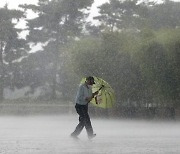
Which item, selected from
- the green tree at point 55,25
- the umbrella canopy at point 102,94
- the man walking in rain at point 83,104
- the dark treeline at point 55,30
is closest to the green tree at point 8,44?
the dark treeline at point 55,30

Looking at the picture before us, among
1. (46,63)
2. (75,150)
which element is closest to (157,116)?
(75,150)

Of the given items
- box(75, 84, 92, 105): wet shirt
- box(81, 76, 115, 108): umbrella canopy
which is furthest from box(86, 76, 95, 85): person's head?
box(81, 76, 115, 108): umbrella canopy

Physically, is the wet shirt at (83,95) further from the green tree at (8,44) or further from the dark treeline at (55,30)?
the green tree at (8,44)

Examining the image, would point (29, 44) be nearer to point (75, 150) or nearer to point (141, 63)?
point (141, 63)

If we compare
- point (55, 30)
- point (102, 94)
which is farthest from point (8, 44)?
point (102, 94)

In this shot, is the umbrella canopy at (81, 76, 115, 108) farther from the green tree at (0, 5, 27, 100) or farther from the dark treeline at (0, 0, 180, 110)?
the green tree at (0, 5, 27, 100)

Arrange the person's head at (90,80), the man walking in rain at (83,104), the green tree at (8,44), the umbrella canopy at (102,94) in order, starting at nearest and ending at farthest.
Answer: the man walking in rain at (83,104) < the person's head at (90,80) < the umbrella canopy at (102,94) < the green tree at (8,44)

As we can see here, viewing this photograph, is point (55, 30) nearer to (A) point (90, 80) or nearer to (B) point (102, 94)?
(B) point (102, 94)

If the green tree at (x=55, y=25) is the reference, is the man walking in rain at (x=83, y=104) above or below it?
below

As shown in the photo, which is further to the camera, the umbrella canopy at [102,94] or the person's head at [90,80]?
the umbrella canopy at [102,94]

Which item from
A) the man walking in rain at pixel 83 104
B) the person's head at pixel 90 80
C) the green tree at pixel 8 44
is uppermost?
the green tree at pixel 8 44

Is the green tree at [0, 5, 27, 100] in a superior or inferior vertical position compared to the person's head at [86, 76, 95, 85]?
superior

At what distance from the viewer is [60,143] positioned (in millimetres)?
12328

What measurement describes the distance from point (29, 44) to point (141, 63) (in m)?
29.6
